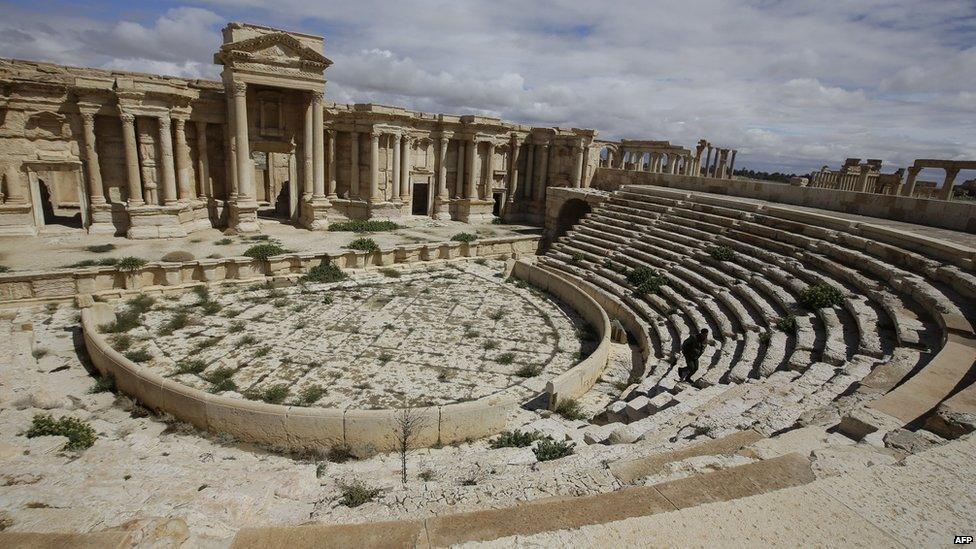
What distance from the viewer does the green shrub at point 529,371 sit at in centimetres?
1117

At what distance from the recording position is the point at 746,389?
786 cm

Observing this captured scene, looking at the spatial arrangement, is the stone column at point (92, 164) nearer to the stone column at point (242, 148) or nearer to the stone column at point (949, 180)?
the stone column at point (242, 148)

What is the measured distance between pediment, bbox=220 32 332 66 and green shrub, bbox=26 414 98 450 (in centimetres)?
1600

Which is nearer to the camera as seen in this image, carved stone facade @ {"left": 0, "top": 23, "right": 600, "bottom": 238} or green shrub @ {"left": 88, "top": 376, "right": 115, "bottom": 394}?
green shrub @ {"left": 88, "top": 376, "right": 115, "bottom": 394}

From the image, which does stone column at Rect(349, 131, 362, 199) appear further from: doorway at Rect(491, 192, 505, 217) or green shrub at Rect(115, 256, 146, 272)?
green shrub at Rect(115, 256, 146, 272)

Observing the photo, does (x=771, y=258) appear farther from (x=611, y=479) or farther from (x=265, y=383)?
(x=265, y=383)

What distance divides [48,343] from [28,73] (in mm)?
11482

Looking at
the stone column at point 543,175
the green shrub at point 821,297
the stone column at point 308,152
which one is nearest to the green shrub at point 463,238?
the stone column at point 308,152

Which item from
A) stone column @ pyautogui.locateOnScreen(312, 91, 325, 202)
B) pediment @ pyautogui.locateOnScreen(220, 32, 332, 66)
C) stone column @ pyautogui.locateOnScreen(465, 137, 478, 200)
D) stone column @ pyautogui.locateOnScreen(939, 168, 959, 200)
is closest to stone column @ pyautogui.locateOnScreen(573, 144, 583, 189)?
stone column @ pyautogui.locateOnScreen(465, 137, 478, 200)

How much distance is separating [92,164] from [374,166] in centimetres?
1080

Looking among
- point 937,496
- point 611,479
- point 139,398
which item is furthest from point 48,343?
point 937,496

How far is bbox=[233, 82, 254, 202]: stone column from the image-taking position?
65.9ft

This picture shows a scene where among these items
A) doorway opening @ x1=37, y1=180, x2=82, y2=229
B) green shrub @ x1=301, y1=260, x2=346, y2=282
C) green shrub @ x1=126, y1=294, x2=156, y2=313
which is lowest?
green shrub @ x1=126, y1=294, x2=156, y2=313

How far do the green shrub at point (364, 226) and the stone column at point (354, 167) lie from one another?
2.01 metres
